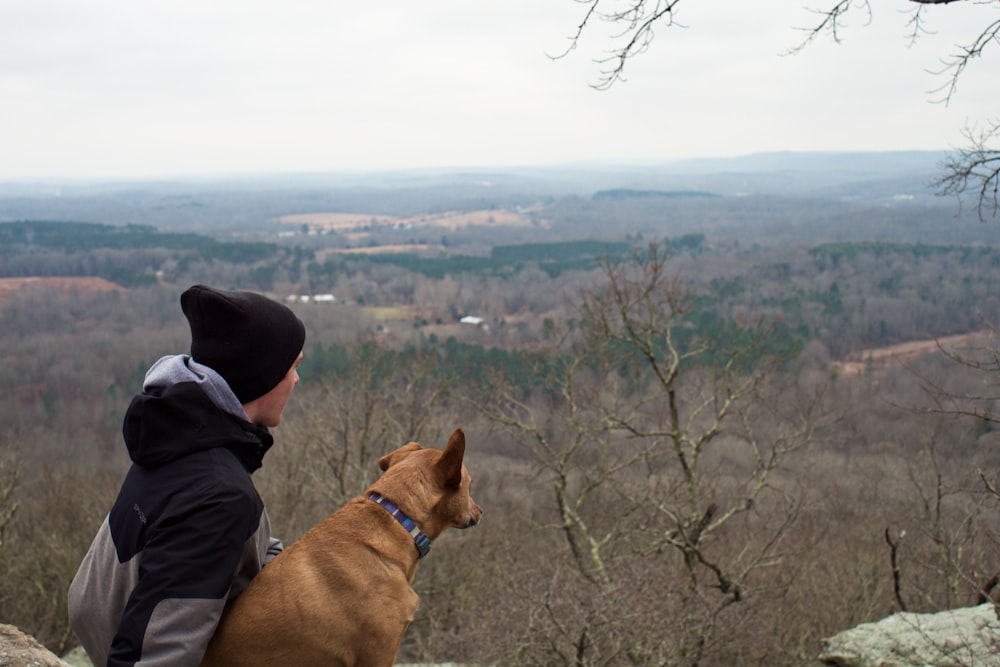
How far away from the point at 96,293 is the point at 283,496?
5825cm

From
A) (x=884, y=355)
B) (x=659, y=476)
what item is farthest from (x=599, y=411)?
(x=884, y=355)

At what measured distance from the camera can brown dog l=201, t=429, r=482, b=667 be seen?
89.6 inches

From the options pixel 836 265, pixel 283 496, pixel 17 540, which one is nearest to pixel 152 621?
pixel 283 496

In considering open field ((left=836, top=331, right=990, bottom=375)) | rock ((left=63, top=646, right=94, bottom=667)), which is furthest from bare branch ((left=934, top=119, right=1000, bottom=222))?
open field ((left=836, top=331, right=990, bottom=375))

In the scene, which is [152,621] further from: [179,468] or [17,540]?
[17,540]

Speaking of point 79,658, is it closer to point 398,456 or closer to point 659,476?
point 398,456

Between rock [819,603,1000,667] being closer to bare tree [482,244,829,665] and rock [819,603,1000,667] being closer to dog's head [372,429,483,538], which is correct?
bare tree [482,244,829,665]

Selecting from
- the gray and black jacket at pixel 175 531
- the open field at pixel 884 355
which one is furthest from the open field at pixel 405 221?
the gray and black jacket at pixel 175 531

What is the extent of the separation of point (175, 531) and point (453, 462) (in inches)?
34.9

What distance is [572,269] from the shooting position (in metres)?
87.9

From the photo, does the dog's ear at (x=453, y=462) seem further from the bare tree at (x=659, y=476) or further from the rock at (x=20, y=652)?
the bare tree at (x=659, y=476)

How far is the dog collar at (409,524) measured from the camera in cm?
259

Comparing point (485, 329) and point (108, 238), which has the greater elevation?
point (108, 238)

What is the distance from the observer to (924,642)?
20.7 feet
